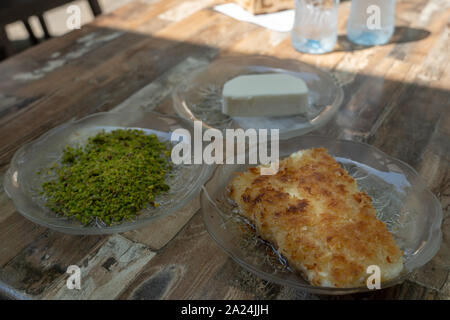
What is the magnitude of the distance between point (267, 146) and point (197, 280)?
0.45 meters

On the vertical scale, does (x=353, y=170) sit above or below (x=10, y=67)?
below

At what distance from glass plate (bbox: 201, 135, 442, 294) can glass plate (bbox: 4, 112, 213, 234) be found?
102 millimetres

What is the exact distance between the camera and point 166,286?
94 cm

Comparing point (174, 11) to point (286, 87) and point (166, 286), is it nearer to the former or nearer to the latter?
point (286, 87)

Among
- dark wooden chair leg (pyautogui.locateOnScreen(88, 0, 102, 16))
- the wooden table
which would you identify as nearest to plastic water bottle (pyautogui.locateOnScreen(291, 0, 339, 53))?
the wooden table

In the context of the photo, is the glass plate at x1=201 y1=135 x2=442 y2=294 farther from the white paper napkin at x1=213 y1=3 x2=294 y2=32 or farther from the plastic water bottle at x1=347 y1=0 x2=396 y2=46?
the white paper napkin at x1=213 y1=3 x2=294 y2=32

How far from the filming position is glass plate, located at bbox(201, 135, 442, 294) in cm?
89

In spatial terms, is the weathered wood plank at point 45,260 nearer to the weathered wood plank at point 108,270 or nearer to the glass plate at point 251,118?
the weathered wood plank at point 108,270

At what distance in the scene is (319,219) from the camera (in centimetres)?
94

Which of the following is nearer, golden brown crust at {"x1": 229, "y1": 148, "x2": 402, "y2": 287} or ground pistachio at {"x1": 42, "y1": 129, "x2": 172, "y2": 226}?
golden brown crust at {"x1": 229, "y1": 148, "x2": 402, "y2": 287}

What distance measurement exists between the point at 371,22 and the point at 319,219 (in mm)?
1246

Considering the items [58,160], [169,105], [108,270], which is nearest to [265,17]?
[169,105]

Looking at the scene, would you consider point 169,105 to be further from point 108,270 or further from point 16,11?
point 16,11
